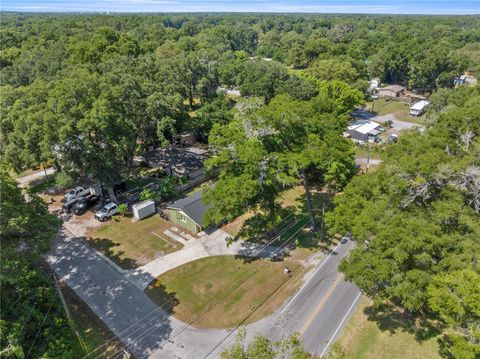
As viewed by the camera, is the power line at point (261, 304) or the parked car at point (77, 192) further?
the parked car at point (77, 192)

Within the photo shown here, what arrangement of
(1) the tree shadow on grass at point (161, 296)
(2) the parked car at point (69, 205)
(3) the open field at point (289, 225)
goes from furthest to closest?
(2) the parked car at point (69, 205) < (3) the open field at point (289, 225) < (1) the tree shadow on grass at point (161, 296)

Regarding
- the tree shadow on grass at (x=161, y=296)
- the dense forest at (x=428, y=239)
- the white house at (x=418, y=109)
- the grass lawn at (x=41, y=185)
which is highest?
the dense forest at (x=428, y=239)

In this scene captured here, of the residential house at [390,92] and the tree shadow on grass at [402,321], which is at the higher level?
the residential house at [390,92]

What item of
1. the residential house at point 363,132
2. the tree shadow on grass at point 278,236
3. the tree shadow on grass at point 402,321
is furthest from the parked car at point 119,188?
the residential house at point 363,132

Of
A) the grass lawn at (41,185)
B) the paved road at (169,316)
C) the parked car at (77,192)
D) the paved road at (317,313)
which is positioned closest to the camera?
the paved road at (169,316)

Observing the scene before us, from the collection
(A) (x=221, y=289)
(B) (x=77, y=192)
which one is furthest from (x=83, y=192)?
(A) (x=221, y=289)

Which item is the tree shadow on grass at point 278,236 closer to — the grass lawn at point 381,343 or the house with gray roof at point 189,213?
the house with gray roof at point 189,213

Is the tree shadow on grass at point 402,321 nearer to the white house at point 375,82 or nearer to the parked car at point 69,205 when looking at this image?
the parked car at point 69,205

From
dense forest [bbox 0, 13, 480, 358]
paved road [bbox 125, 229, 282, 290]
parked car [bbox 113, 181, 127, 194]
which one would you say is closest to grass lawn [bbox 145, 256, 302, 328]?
paved road [bbox 125, 229, 282, 290]
